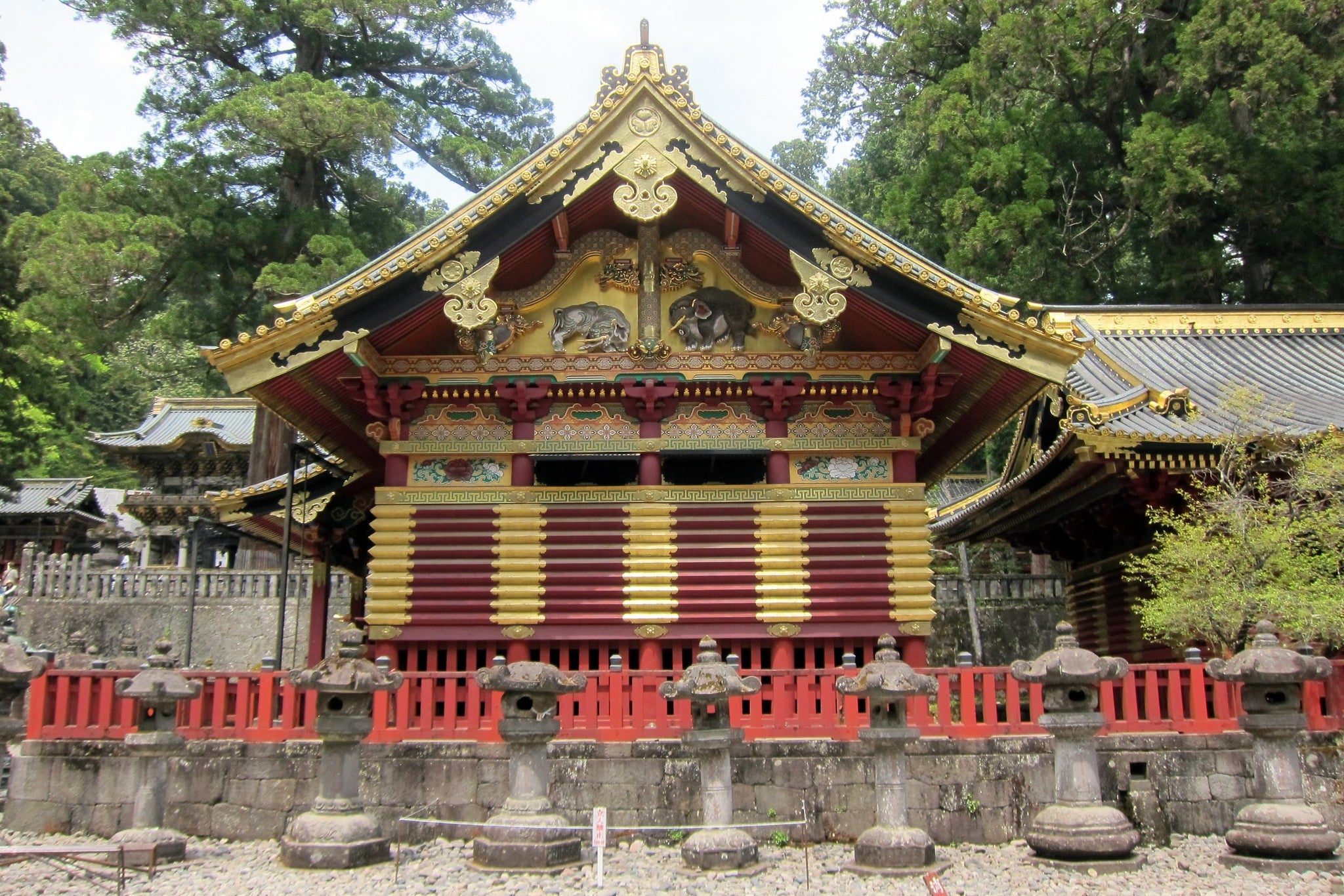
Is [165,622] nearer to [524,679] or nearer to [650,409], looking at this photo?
[650,409]

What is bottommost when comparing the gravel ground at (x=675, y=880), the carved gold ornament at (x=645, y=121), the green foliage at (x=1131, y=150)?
the gravel ground at (x=675, y=880)

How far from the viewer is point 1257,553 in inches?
503

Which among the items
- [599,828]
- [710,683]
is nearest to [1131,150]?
[710,683]

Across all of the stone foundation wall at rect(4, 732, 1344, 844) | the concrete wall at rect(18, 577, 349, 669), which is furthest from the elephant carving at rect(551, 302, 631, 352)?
the concrete wall at rect(18, 577, 349, 669)

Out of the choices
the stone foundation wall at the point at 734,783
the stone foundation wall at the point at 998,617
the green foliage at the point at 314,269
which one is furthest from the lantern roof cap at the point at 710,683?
the stone foundation wall at the point at 998,617

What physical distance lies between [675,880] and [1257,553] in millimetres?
7952

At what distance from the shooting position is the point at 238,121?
26.8 meters

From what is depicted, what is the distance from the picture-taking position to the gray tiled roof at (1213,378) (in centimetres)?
1527

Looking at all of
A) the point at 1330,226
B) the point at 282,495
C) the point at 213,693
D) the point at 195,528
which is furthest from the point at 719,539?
the point at 1330,226

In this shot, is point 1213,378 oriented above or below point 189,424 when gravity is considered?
below

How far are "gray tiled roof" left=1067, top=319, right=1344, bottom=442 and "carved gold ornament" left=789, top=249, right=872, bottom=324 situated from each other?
3.90m

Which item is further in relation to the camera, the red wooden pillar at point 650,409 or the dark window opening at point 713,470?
the dark window opening at point 713,470

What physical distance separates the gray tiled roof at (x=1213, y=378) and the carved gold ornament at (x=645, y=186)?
6266 millimetres

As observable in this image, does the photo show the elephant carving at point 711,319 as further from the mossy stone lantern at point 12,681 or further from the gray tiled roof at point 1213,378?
the mossy stone lantern at point 12,681
